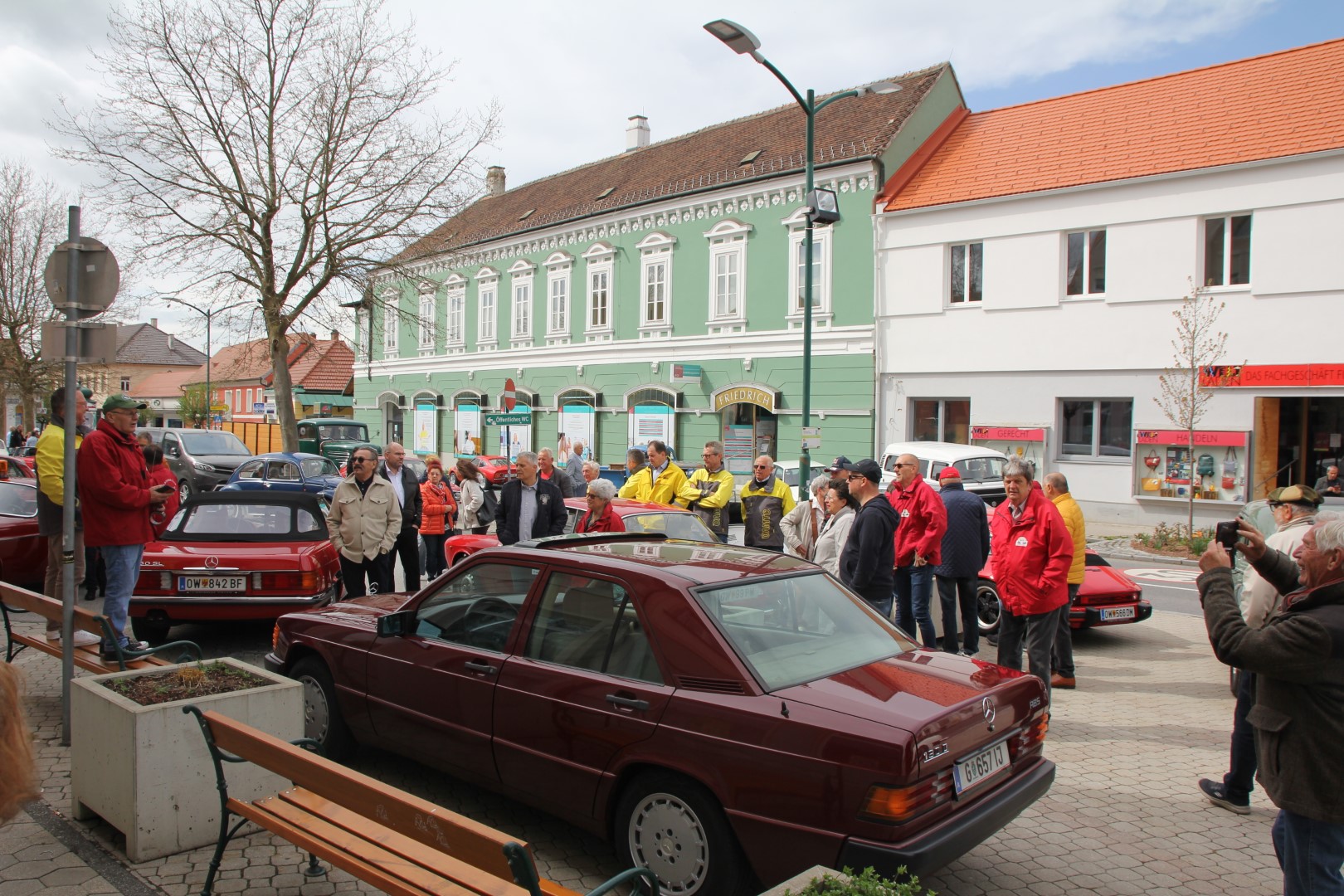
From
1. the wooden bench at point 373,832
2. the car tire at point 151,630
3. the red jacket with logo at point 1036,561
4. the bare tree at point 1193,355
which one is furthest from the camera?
the bare tree at point 1193,355

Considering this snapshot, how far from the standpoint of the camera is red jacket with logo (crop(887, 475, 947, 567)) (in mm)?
7691

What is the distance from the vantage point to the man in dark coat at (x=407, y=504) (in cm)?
919

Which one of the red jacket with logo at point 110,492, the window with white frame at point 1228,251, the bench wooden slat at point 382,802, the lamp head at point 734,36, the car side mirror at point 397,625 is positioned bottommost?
the bench wooden slat at point 382,802

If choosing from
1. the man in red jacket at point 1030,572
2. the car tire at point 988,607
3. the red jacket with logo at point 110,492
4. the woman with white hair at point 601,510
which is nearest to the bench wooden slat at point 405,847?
the red jacket with logo at point 110,492

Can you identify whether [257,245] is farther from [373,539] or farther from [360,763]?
[360,763]

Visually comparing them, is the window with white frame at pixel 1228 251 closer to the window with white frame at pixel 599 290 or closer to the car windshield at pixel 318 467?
the window with white frame at pixel 599 290

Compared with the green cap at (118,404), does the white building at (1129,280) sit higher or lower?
higher

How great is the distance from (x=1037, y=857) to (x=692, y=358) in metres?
24.4

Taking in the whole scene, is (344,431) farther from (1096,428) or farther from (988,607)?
(988,607)

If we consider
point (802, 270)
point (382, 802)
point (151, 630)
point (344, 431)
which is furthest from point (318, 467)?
point (382, 802)

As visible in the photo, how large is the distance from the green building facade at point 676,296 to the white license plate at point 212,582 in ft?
47.2

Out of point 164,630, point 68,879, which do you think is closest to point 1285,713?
point 68,879

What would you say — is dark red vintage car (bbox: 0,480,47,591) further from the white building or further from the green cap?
the white building

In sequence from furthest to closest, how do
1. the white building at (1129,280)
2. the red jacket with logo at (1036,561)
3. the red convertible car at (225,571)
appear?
the white building at (1129,280) < the red convertible car at (225,571) < the red jacket with logo at (1036,561)
